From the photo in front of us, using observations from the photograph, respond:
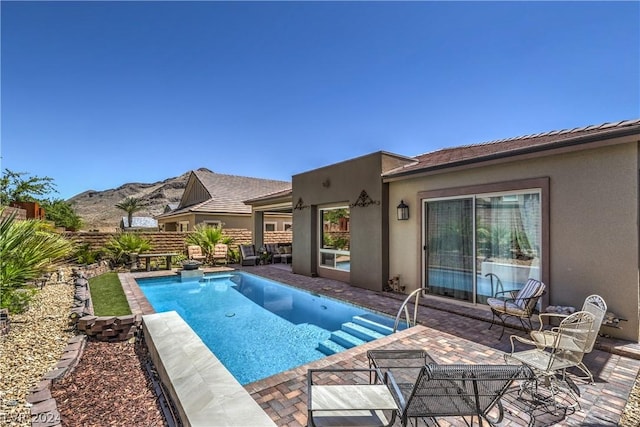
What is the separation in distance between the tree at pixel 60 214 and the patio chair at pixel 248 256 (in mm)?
31635

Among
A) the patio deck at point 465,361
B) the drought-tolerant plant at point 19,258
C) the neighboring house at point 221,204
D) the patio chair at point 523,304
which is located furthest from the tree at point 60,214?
the patio chair at point 523,304

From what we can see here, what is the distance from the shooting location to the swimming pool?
622 cm

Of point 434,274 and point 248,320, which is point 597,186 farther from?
point 248,320

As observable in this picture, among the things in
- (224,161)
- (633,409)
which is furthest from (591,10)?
(224,161)

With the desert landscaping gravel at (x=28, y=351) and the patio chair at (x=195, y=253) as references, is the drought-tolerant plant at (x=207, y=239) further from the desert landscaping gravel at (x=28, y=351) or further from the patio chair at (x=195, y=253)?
the desert landscaping gravel at (x=28, y=351)

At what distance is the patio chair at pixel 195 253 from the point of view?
704 inches

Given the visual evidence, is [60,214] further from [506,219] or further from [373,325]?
[506,219]

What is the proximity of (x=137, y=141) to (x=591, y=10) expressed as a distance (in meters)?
34.6

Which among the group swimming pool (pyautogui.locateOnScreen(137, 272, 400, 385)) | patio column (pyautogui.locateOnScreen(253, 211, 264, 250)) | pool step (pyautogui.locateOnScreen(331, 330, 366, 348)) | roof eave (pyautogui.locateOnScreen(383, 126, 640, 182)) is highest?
roof eave (pyautogui.locateOnScreen(383, 126, 640, 182))

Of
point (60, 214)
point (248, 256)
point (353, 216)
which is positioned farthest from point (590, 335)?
point (60, 214)

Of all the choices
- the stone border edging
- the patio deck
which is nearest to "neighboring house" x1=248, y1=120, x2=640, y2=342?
the patio deck

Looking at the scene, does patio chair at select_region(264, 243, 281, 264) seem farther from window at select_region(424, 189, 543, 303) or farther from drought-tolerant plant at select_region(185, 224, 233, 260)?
window at select_region(424, 189, 543, 303)

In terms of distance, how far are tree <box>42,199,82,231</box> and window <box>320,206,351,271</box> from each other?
1507 inches

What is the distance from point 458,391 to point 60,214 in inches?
2051
